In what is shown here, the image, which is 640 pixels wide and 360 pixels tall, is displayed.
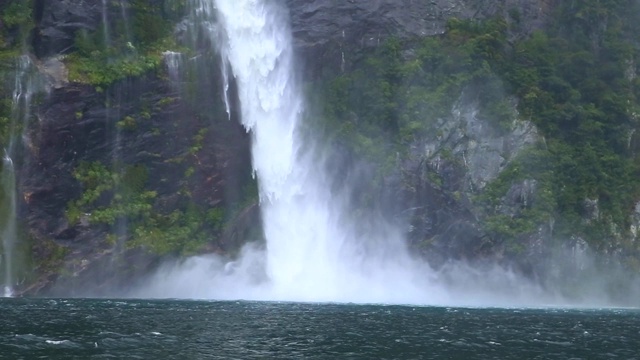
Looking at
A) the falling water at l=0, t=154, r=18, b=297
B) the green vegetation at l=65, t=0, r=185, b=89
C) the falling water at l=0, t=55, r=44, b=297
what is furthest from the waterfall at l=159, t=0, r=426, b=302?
the falling water at l=0, t=154, r=18, b=297

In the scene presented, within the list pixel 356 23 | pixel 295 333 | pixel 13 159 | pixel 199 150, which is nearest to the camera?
pixel 295 333

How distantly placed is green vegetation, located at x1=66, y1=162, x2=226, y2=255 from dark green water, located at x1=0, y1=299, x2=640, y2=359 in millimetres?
10320

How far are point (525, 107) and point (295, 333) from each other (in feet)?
109

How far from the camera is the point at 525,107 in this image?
2279 inches

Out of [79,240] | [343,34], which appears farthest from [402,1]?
[79,240]

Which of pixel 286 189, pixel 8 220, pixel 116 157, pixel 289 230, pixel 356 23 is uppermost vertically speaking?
pixel 356 23

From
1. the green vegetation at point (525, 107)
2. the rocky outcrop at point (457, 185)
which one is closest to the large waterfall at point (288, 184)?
the rocky outcrop at point (457, 185)

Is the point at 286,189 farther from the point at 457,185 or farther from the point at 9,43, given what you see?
the point at 9,43

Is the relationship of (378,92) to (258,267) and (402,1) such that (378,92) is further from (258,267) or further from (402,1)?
(258,267)

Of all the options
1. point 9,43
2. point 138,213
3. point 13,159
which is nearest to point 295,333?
point 138,213

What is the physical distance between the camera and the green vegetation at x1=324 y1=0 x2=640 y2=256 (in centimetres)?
5519

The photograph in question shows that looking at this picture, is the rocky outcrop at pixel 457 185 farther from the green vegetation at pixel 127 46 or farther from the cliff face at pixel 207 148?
the green vegetation at pixel 127 46

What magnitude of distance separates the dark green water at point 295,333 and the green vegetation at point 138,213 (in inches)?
406

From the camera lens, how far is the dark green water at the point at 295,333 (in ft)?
81.7
